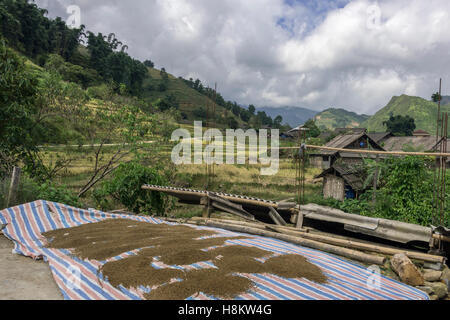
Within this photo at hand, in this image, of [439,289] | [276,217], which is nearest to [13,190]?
[276,217]

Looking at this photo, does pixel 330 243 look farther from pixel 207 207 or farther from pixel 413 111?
pixel 413 111

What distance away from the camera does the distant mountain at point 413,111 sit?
6450cm

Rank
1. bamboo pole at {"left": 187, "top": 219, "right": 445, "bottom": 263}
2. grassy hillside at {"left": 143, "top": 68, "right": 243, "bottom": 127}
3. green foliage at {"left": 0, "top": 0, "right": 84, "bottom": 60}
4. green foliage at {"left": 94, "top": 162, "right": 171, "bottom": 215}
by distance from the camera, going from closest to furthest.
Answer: bamboo pole at {"left": 187, "top": 219, "right": 445, "bottom": 263} → green foliage at {"left": 94, "top": 162, "right": 171, "bottom": 215} → green foliage at {"left": 0, "top": 0, "right": 84, "bottom": 60} → grassy hillside at {"left": 143, "top": 68, "right": 243, "bottom": 127}

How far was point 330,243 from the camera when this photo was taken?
3.58 meters

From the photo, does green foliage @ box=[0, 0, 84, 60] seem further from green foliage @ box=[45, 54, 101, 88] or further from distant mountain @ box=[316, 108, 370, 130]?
distant mountain @ box=[316, 108, 370, 130]

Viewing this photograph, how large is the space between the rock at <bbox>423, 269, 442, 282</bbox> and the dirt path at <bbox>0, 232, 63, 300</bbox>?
3.38 metres

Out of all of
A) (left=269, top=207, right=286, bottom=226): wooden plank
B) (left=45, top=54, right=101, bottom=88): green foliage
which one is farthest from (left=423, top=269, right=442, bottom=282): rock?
(left=45, top=54, right=101, bottom=88): green foliage

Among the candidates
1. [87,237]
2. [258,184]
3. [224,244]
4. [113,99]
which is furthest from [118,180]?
[258,184]

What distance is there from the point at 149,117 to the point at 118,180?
2.14 meters

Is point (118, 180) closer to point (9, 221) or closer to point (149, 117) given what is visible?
point (149, 117)

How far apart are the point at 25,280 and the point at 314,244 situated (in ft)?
9.28

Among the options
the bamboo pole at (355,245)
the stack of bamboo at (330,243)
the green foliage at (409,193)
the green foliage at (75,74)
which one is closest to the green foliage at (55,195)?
the stack of bamboo at (330,243)

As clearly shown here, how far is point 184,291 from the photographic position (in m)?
2.06

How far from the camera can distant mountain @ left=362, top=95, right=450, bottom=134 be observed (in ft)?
212
